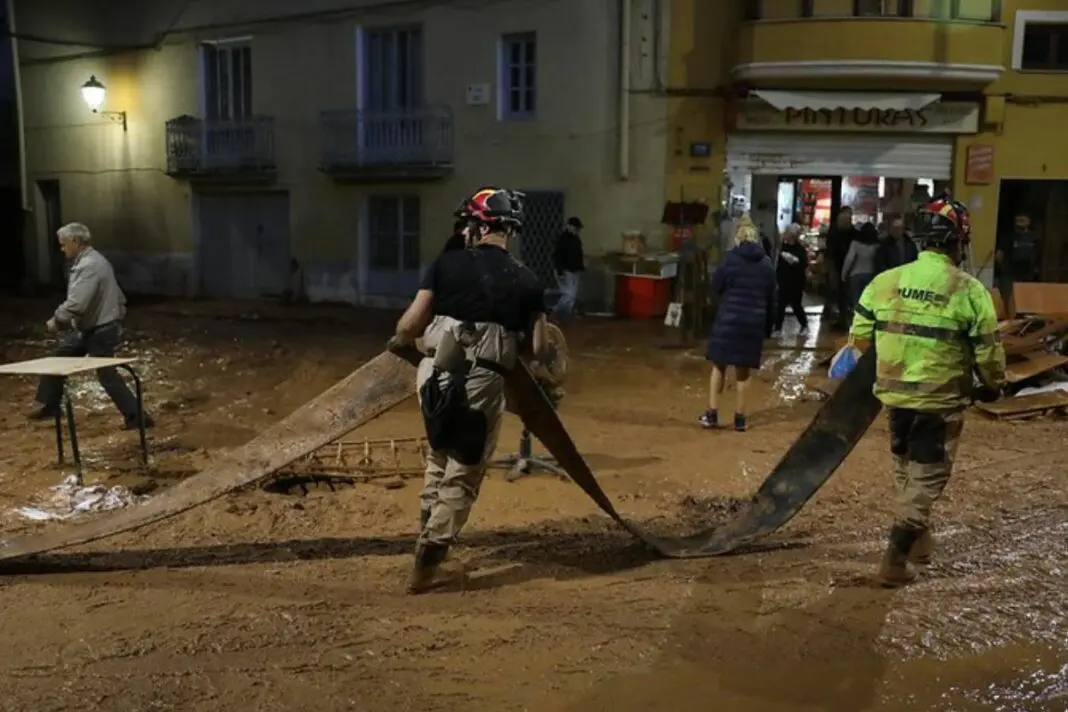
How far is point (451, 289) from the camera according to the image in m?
4.59

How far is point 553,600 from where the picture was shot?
15.4 feet

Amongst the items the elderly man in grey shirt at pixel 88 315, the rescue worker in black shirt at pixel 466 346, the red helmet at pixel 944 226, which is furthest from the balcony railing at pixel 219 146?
the red helmet at pixel 944 226

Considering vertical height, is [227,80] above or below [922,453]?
above

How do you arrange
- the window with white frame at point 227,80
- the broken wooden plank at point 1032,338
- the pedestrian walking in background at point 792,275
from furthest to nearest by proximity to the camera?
1. the window with white frame at point 227,80
2. the pedestrian walking in background at point 792,275
3. the broken wooden plank at point 1032,338

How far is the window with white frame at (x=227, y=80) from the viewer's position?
2019cm

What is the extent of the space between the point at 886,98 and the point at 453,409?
1310cm

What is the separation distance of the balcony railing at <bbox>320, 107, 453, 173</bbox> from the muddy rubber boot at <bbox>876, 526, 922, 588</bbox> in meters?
14.0

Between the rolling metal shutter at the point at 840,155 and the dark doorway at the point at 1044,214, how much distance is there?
119cm

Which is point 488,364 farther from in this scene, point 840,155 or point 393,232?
point 393,232

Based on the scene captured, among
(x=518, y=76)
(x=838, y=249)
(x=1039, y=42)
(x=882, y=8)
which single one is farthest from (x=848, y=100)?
(x=518, y=76)

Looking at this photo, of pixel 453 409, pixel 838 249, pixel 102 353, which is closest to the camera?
pixel 453 409

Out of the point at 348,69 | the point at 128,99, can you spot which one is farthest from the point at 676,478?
the point at 128,99

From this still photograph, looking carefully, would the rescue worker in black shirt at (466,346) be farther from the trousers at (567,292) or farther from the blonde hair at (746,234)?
the trousers at (567,292)

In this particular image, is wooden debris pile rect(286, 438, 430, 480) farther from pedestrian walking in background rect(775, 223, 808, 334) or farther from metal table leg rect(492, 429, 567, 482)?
pedestrian walking in background rect(775, 223, 808, 334)
